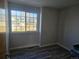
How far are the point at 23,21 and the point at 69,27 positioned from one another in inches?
86.7

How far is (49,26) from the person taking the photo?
489cm

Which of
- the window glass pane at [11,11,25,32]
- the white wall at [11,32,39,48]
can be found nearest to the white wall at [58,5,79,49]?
the white wall at [11,32,39,48]

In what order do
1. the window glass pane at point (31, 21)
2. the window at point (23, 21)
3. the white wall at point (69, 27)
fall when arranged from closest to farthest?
the white wall at point (69, 27), the window at point (23, 21), the window glass pane at point (31, 21)

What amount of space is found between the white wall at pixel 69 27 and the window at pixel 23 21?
4.73ft

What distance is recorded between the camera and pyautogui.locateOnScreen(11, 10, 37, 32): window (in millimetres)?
4152

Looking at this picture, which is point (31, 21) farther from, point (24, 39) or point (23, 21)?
point (24, 39)

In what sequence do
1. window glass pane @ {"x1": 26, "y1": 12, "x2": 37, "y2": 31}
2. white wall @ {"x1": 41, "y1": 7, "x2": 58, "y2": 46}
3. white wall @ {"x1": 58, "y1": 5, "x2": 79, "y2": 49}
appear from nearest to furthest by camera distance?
white wall @ {"x1": 58, "y1": 5, "x2": 79, "y2": 49}
window glass pane @ {"x1": 26, "y1": 12, "x2": 37, "y2": 31}
white wall @ {"x1": 41, "y1": 7, "x2": 58, "y2": 46}

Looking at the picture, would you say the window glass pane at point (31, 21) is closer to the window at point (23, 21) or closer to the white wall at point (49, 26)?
the window at point (23, 21)

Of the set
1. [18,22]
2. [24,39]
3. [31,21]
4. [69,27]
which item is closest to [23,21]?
[18,22]

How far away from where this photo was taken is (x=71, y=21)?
13.2 ft

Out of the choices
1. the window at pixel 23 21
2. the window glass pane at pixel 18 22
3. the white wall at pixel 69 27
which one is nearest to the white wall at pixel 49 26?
the white wall at pixel 69 27

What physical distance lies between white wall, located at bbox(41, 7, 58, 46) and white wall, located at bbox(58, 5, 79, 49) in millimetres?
336

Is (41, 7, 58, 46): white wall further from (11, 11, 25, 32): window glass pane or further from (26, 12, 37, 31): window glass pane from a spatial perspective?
(11, 11, 25, 32): window glass pane

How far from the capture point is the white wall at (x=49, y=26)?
4689 millimetres
